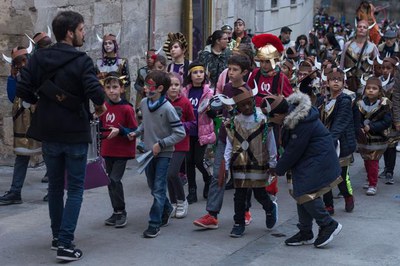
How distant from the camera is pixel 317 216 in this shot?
8.02 meters

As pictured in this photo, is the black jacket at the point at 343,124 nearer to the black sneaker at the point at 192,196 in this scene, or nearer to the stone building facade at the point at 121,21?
the black sneaker at the point at 192,196

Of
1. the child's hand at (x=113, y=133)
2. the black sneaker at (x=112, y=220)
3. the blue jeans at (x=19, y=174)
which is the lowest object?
the black sneaker at (x=112, y=220)

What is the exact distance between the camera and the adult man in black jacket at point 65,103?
7281mm

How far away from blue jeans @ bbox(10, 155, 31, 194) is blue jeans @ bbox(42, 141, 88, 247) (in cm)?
201

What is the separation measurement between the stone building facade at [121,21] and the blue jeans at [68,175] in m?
4.25

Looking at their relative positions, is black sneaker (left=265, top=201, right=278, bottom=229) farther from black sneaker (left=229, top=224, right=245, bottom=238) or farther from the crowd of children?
black sneaker (left=229, top=224, right=245, bottom=238)

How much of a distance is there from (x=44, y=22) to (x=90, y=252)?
496 cm

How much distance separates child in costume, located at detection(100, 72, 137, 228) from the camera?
28.1ft

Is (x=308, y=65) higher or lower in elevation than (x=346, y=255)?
higher

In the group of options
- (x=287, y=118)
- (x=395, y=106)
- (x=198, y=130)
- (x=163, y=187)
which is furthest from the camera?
(x=395, y=106)

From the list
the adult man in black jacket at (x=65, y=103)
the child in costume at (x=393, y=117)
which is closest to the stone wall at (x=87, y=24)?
the child in costume at (x=393, y=117)

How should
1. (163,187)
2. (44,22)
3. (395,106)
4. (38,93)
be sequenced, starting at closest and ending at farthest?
(38,93) → (163,187) → (395,106) → (44,22)

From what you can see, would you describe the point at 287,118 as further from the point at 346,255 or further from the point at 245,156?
the point at 346,255

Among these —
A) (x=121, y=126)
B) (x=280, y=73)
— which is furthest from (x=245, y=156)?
(x=280, y=73)
